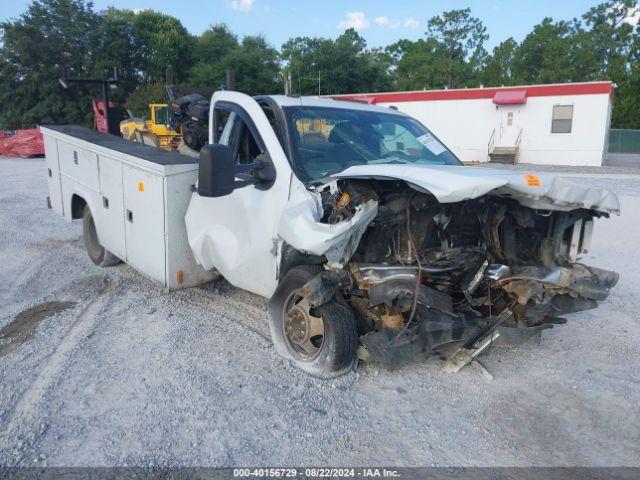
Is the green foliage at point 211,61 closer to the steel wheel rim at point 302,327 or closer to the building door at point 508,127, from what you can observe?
the building door at point 508,127

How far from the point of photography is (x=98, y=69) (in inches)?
1673

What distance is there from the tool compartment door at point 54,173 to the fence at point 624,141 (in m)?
43.8

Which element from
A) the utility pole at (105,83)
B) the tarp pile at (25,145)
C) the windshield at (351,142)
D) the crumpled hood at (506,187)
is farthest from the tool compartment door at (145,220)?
the tarp pile at (25,145)

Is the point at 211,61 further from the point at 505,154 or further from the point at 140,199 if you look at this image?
the point at 140,199

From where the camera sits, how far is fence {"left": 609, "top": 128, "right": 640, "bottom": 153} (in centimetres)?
4128

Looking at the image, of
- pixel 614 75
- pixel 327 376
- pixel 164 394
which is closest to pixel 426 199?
pixel 327 376

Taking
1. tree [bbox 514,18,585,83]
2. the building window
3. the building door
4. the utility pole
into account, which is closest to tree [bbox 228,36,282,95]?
the building door

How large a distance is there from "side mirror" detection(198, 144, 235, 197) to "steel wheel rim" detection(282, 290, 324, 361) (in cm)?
93

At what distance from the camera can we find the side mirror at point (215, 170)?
3.39 metres

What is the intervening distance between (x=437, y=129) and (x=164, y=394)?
1041 inches

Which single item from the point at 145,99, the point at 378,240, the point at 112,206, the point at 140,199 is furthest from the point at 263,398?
the point at 145,99

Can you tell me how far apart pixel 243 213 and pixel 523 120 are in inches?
975

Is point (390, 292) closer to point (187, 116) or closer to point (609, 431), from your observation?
point (609, 431)

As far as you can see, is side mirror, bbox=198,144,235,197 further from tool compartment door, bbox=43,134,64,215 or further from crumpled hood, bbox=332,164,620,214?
tool compartment door, bbox=43,134,64,215
